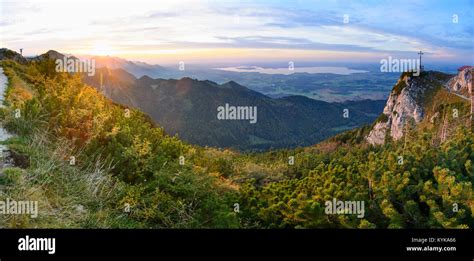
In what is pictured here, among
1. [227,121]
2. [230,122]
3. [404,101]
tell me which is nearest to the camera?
[404,101]

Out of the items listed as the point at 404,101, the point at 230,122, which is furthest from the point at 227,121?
the point at 404,101

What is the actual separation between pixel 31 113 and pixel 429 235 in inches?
261

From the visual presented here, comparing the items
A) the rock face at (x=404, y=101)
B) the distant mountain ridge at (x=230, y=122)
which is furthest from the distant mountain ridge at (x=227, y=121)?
the rock face at (x=404, y=101)

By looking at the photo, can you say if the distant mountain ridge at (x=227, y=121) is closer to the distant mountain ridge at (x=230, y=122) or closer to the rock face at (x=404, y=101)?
the distant mountain ridge at (x=230, y=122)

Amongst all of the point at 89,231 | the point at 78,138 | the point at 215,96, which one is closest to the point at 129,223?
the point at 89,231

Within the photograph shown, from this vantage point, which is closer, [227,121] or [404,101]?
[404,101]

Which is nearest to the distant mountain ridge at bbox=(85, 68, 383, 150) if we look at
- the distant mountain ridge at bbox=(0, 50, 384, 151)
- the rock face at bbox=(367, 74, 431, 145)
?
the distant mountain ridge at bbox=(0, 50, 384, 151)

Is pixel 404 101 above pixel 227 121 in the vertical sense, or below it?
above

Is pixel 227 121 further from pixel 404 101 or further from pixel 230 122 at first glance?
pixel 404 101

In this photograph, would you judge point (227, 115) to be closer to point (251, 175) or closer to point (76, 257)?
point (251, 175)

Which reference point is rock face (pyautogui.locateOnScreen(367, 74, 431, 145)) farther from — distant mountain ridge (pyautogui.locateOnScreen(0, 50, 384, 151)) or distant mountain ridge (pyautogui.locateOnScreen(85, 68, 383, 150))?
distant mountain ridge (pyautogui.locateOnScreen(0, 50, 384, 151))

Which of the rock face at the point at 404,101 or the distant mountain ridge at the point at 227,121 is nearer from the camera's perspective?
the rock face at the point at 404,101

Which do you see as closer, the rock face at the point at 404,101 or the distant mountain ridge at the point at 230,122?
the rock face at the point at 404,101

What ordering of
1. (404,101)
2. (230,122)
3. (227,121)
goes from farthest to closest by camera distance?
1. (230,122)
2. (227,121)
3. (404,101)
